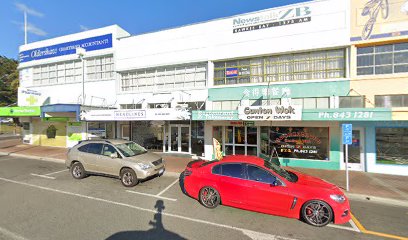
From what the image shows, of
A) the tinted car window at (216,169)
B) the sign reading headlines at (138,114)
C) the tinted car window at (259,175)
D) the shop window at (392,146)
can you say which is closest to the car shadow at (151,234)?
the tinted car window at (216,169)

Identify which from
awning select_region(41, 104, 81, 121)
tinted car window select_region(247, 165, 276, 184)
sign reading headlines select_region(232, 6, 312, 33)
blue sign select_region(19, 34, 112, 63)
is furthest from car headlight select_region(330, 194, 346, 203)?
blue sign select_region(19, 34, 112, 63)

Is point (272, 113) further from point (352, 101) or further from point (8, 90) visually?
point (8, 90)

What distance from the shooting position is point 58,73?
19.0m

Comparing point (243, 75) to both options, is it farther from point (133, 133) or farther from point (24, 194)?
point (24, 194)

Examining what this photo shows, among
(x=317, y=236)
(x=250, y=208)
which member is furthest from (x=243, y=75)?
(x=317, y=236)

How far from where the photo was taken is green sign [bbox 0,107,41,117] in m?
16.7

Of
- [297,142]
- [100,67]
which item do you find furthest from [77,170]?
[297,142]

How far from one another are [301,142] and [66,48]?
20.6 m

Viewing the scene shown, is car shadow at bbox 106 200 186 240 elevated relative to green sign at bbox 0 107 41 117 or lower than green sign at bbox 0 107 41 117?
lower

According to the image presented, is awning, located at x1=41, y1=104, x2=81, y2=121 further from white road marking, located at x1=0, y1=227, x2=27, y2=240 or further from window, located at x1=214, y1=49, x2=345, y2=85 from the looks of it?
white road marking, located at x1=0, y1=227, x2=27, y2=240

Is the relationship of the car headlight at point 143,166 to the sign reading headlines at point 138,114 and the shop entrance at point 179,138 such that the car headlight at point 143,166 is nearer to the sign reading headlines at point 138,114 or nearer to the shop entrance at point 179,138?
the sign reading headlines at point 138,114

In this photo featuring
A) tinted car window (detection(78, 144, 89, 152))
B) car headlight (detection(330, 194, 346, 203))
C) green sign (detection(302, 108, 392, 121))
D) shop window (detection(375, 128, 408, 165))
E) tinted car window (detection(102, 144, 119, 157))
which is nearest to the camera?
car headlight (detection(330, 194, 346, 203))

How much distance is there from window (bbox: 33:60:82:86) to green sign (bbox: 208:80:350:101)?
12.8m

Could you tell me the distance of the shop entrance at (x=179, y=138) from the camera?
14540 mm
